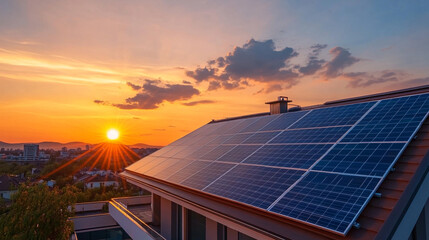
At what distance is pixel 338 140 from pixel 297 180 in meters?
2.67

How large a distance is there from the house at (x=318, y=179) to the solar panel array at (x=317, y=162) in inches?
1.3

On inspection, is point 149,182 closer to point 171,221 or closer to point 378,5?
point 171,221

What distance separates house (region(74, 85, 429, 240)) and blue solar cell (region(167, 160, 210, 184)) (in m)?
0.09

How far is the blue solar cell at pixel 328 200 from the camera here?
6.33 meters

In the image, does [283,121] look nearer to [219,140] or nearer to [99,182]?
[219,140]

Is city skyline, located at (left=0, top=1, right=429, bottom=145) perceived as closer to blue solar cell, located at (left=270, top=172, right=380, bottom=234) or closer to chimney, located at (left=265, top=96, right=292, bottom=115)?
chimney, located at (left=265, top=96, right=292, bottom=115)

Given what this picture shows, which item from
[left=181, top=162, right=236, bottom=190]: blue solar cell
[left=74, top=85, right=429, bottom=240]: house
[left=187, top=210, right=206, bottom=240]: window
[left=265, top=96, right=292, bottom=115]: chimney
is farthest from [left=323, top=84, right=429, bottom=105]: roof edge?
[left=187, top=210, right=206, bottom=240]: window

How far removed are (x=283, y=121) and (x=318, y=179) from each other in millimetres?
7773

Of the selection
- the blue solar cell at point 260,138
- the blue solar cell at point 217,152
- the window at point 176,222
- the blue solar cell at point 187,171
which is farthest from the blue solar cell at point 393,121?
the window at point 176,222

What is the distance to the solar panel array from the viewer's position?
7031 millimetres

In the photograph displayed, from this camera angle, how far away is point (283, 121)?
51.8 feet

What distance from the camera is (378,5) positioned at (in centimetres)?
1703

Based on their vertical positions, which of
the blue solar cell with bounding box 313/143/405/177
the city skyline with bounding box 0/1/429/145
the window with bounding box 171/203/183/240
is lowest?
the window with bounding box 171/203/183/240

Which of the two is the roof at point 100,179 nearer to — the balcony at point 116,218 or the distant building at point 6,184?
the distant building at point 6,184
